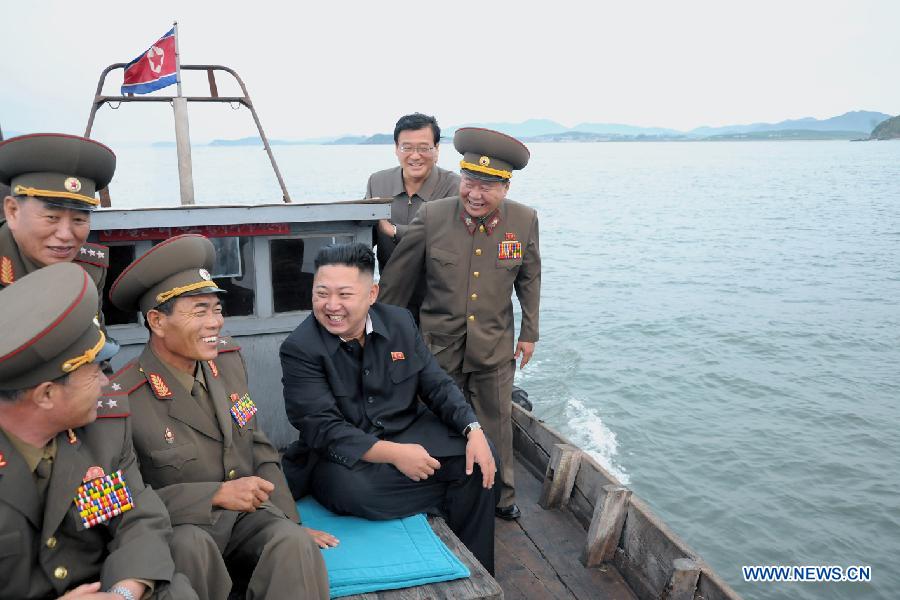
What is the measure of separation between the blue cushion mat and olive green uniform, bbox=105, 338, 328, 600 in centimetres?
28

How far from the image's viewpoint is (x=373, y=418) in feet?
12.3

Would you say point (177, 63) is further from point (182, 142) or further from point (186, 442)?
point (186, 442)

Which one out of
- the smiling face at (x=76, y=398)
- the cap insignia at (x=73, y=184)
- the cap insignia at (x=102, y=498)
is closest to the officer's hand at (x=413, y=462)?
the cap insignia at (x=102, y=498)

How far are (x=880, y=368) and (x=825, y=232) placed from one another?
20923 mm

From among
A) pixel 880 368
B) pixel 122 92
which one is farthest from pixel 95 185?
pixel 880 368

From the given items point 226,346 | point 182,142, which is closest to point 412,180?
point 182,142

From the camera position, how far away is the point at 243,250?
4.57 metres

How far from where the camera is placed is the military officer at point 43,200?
10.5ft

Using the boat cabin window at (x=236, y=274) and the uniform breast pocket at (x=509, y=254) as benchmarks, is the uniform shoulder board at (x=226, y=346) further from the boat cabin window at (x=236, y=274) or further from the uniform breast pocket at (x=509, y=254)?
the uniform breast pocket at (x=509, y=254)

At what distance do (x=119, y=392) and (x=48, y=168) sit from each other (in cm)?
106

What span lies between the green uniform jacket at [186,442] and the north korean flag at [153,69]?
2473mm

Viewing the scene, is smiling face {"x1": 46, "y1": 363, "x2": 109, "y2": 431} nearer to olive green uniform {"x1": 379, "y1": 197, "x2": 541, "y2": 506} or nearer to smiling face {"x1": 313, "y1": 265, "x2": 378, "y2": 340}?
smiling face {"x1": 313, "y1": 265, "x2": 378, "y2": 340}

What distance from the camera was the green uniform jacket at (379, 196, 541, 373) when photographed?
14.9ft

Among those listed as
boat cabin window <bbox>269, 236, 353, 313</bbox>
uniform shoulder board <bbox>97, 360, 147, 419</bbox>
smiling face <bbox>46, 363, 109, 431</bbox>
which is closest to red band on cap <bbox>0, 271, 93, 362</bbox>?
smiling face <bbox>46, 363, 109, 431</bbox>
